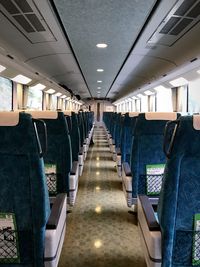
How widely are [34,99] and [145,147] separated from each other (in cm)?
914

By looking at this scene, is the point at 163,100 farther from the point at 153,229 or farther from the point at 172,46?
the point at 153,229

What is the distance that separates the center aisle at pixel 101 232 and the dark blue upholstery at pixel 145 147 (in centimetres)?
58

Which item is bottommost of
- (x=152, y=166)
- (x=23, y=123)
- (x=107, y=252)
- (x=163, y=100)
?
(x=107, y=252)

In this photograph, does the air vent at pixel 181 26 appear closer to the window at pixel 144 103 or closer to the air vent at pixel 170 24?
the air vent at pixel 170 24

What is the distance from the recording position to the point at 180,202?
1607 mm

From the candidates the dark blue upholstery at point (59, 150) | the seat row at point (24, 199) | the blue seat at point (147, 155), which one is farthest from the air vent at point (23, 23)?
the seat row at point (24, 199)

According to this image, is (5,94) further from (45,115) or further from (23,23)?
(45,115)

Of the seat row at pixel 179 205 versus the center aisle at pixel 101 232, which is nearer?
the seat row at pixel 179 205

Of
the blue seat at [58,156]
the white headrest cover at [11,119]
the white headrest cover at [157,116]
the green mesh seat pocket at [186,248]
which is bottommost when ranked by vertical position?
the green mesh seat pocket at [186,248]

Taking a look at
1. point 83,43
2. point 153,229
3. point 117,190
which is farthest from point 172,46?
point 153,229

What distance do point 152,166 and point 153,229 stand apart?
1356 mm

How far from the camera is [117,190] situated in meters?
4.88

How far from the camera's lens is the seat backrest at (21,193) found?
1.56 meters

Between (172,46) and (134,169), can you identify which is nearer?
(134,169)
